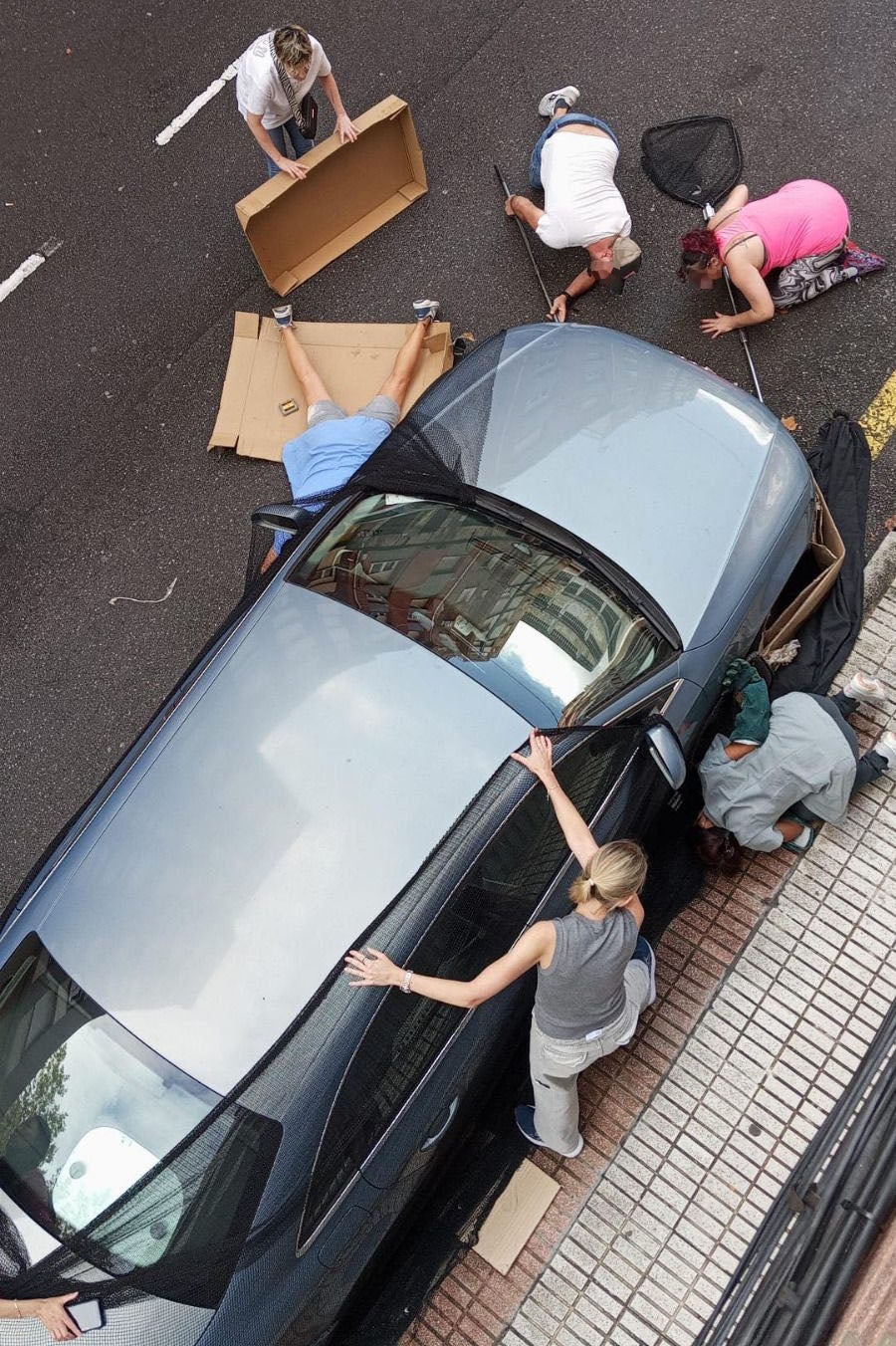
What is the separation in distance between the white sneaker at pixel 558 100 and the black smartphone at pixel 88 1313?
585cm

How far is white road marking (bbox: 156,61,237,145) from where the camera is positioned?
619cm

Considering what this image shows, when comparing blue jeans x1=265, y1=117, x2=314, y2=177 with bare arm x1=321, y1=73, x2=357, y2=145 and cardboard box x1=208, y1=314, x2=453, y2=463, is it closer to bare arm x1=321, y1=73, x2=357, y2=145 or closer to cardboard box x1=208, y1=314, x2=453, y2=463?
bare arm x1=321, y1=73, x2=357, y2=145

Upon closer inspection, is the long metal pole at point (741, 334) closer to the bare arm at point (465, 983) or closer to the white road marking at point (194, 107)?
the white road marking at point (194, 107)

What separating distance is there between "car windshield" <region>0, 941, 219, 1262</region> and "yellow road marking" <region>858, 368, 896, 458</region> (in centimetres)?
425

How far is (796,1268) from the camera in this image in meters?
2.90

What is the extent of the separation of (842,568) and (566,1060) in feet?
8.36

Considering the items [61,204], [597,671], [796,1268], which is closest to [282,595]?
[597,671]

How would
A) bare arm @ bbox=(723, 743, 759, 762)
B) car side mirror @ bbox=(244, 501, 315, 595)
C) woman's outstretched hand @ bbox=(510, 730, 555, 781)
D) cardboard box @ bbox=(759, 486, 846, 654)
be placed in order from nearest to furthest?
woman's outstretched hand @ bbox=(510, 730, 555, 781) → bare arm @ bbox=(723, 743, 759, 762) → car side mirror @ bbox=(244, 501, 315, 595) → cardboard box @ bbox=(759, 486, 846, 654)

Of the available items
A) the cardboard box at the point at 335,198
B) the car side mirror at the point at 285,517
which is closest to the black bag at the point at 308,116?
the cardboard box at the point at 335,198

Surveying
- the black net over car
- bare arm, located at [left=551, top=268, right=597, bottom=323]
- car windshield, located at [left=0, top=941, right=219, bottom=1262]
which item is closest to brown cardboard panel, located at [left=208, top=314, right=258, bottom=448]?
bare arm, located at [left=551, top=268, right=597, bottom=323]

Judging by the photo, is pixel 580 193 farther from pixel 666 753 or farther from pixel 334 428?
pixel 666 753

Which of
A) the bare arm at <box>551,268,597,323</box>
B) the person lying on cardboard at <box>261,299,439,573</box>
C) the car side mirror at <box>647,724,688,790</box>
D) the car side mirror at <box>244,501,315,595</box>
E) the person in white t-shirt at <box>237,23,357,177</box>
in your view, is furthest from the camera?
the bare arm at <box>551,268,597,323</box>

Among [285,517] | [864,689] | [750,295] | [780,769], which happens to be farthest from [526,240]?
[780,769]

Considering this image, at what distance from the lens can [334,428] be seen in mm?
4914
